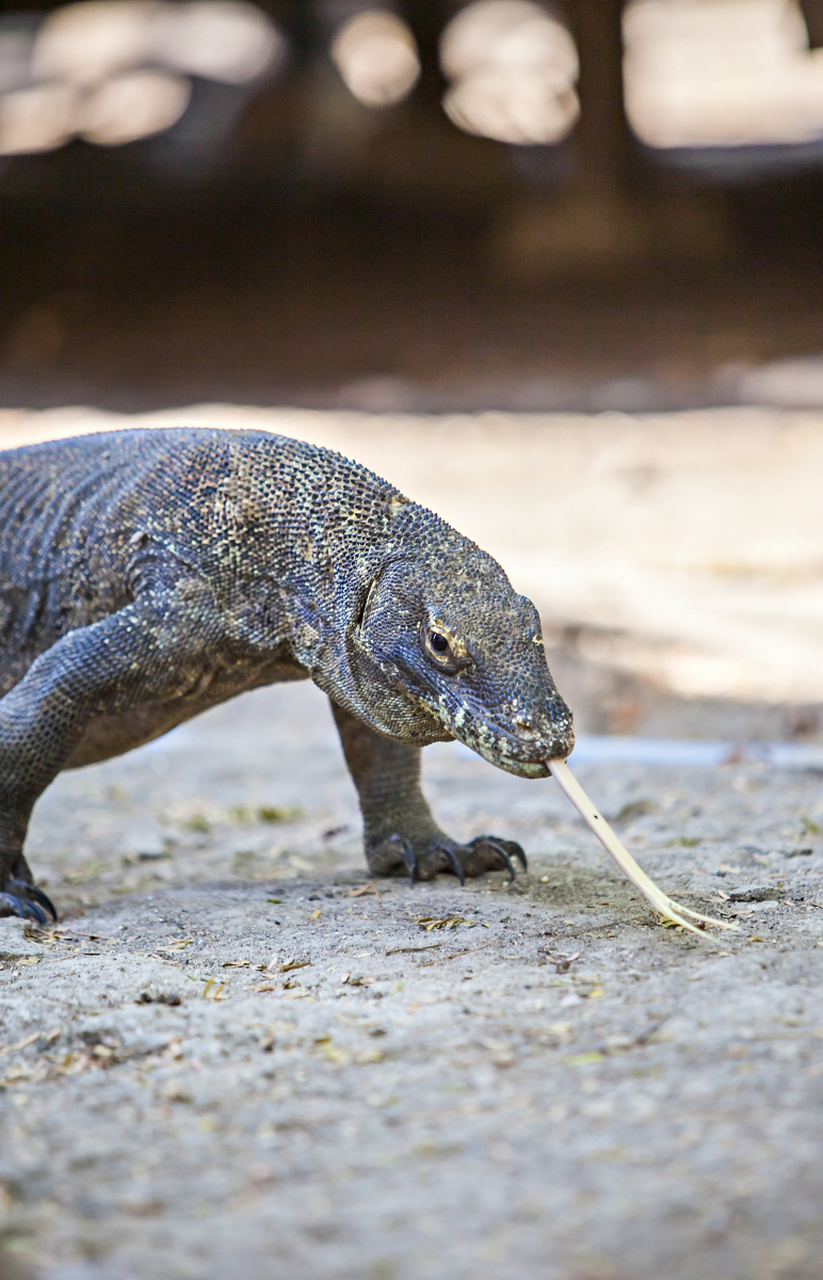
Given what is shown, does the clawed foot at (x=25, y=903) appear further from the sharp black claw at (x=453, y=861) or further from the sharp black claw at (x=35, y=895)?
the sharp black claw at (x=453, y=861)

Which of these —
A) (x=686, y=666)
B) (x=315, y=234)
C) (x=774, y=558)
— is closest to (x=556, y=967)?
(x=686, y=666)

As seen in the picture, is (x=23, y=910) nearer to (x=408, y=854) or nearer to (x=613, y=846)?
(x=408, y=854)

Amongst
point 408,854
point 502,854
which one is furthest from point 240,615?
point 502,854

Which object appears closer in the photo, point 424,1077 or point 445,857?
point 424,1077

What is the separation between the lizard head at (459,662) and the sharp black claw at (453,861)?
2.20 feet

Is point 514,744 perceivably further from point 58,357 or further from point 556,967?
point 58,357

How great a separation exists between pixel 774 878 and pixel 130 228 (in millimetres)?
11101

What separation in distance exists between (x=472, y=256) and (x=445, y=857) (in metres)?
9.82

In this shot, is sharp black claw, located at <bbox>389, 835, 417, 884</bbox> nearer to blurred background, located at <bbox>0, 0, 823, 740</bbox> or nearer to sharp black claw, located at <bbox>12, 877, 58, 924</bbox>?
sharp black claw, located at <bbox>12, 877, 58, 924</bbox>

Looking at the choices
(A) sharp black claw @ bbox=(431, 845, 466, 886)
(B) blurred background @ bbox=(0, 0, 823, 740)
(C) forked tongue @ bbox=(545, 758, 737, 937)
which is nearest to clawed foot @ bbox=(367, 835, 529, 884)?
(A) sharp black claw @ bbox=(431, 845, 466, 886)

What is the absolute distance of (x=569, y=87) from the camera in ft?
36.2

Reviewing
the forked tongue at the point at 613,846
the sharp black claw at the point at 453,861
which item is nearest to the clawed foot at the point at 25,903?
the sharp black claw at the point at 453,861

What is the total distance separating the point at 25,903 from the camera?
3539 millimetres

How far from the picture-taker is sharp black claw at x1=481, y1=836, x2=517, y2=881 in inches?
148
